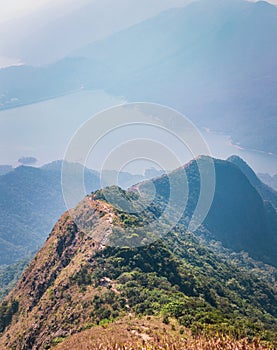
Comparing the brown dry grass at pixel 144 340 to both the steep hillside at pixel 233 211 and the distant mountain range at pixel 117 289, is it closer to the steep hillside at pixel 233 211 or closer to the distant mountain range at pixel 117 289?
the distant mountain range at pixel 117 289

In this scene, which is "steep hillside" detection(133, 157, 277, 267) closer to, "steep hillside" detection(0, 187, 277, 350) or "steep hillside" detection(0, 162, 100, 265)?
"steep hillside" detection(0, 187, 277, 350)

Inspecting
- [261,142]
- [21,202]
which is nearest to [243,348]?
[21,202]

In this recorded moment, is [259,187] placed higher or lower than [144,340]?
higher

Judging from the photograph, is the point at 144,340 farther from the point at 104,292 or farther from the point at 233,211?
the point at 233,211

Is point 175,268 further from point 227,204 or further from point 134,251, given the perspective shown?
point 227,204

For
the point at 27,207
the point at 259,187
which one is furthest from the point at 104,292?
the point at 27,207

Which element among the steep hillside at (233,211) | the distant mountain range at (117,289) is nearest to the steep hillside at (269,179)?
the steep hillside at (233,211)
